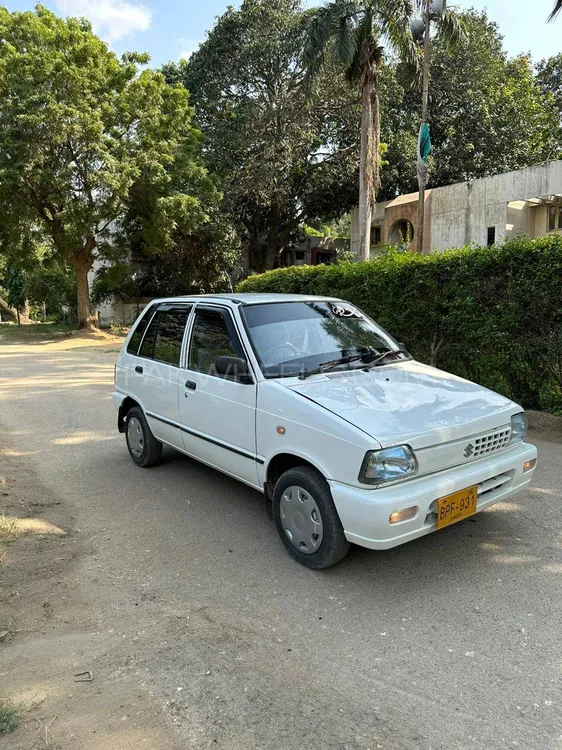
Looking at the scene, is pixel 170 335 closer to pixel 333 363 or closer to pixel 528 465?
pixel 333 363

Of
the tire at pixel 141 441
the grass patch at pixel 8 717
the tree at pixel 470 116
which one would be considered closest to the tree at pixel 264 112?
the tree at pixel 470 116

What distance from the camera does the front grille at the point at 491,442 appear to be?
11.9ft

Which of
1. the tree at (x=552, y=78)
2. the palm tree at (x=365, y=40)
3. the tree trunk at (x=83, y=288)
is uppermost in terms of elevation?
the tree at (x=552, y=78)

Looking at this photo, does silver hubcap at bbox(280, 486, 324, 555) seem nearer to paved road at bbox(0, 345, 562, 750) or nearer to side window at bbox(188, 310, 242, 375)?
paved road at bbox(0, 345, 562, 750)

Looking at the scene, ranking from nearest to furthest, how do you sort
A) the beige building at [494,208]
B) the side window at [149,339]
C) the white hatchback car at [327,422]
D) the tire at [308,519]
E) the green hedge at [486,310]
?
the white hatchback car at [327,422]
the tire at [308,519]
the side window at [149,339]
the green hedge at [486,310]
the beige building at [494,208]

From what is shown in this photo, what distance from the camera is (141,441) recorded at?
579cm

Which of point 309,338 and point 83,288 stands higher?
point 83,288

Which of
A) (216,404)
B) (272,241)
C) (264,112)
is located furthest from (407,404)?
(272,241)

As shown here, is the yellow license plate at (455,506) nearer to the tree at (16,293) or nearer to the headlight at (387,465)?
the headlight at (387,465)

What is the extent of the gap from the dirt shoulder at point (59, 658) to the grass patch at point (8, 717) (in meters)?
0.02

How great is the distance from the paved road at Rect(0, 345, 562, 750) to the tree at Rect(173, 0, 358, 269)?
77.7ft

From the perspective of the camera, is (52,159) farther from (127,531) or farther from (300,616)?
(300,616)

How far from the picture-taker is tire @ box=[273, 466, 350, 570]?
134 inches

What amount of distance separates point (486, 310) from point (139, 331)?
446 centimetres
